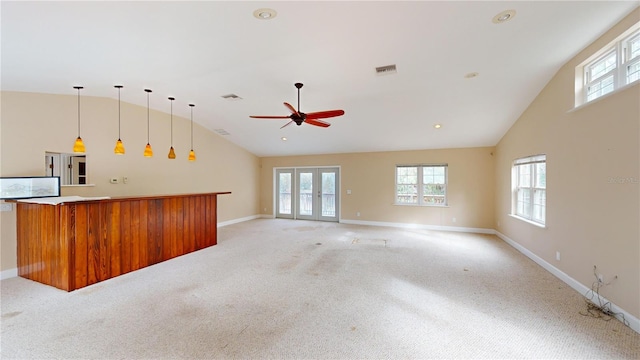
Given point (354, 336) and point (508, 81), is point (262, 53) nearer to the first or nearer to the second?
point (354, 336)

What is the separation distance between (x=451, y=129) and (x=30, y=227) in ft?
25.3

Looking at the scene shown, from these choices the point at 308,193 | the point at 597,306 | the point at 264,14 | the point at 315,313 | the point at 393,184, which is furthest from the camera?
the point at 308,193

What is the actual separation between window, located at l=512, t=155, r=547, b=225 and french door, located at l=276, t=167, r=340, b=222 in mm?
4686

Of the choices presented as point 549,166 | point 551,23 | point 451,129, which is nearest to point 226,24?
point 551,23

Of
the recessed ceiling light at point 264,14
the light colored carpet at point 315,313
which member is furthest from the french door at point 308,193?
the recessed ceiling light at point 264,14

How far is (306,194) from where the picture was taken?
891cm

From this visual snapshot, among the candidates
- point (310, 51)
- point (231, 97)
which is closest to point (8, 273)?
point (231, 97)

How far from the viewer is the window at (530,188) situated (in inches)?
170

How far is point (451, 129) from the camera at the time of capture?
19.3 ft

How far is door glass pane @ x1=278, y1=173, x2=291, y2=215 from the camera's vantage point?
9125 millimetres

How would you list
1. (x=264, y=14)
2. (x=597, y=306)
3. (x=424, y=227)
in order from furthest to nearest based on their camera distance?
(x=424, y=227), (x=597, y=306), (x=264, y=14)

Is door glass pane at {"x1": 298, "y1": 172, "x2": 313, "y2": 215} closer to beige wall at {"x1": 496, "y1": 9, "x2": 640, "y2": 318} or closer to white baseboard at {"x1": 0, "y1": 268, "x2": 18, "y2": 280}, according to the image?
beige wall at {"x1": 496, "y1": 9, "x2": 640, "y2": 318}

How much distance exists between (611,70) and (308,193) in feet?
23.8

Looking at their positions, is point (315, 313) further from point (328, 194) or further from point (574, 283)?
point (328, 194)
